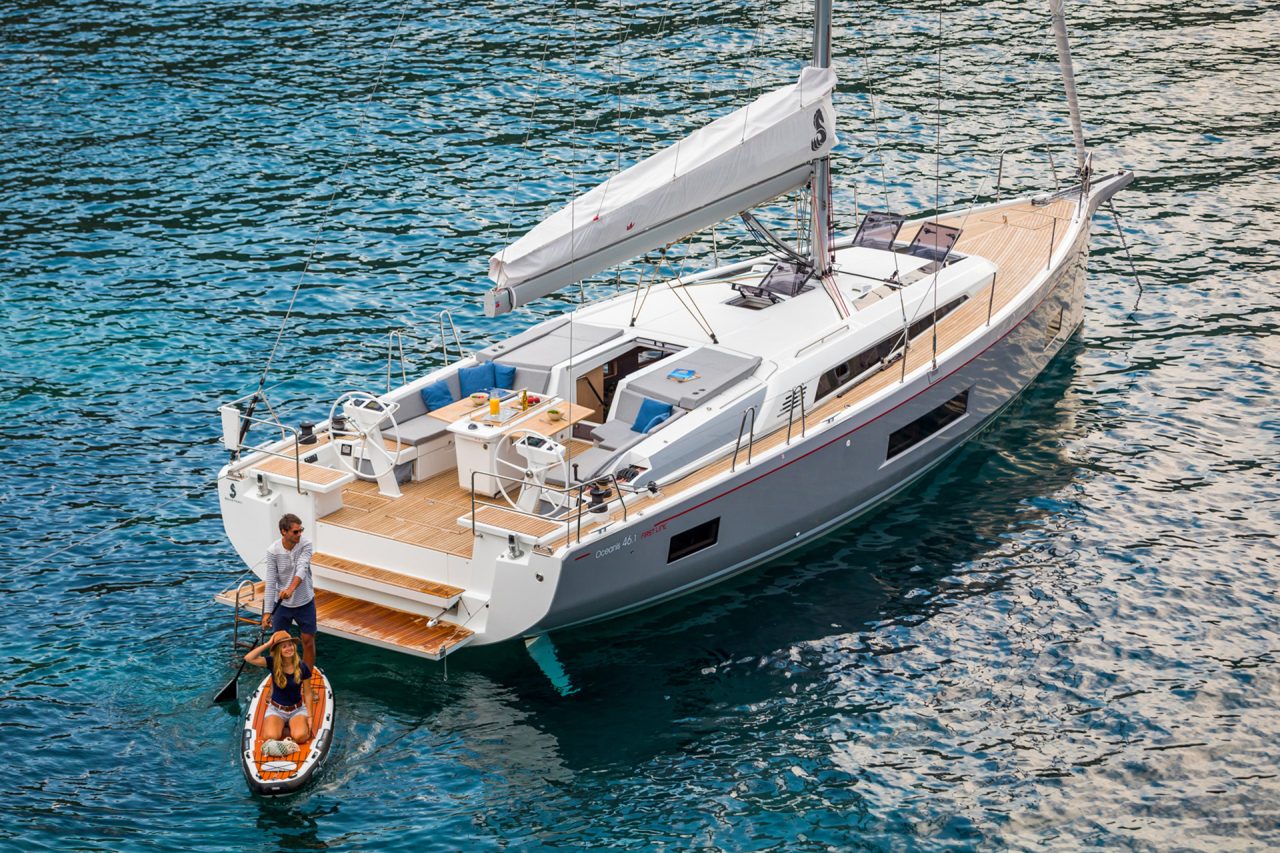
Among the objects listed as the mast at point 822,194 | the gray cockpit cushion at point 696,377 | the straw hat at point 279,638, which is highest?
the mast at point 822,194

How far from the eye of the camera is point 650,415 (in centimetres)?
1942

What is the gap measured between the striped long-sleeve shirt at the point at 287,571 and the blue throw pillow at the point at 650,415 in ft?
16.2

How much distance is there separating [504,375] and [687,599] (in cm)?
392

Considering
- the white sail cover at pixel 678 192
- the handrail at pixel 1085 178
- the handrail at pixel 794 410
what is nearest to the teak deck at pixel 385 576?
the white sail cover at pixel 678 192

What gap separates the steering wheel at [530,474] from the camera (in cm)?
1800

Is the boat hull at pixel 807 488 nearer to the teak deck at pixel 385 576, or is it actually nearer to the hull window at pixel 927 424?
the hull window at pixel 927 424

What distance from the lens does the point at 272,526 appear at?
18094 mm

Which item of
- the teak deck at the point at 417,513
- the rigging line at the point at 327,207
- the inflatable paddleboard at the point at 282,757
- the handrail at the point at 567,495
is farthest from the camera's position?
the rigging line at the point at 327,207

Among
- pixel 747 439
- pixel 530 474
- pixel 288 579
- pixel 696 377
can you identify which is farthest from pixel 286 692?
pixel 696 377

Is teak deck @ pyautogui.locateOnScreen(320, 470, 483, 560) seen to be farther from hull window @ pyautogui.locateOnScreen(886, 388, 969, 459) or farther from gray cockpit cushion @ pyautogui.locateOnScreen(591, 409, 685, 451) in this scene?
hull window @ pyautogui.locateOnScreen(886, 388, 969, 459)

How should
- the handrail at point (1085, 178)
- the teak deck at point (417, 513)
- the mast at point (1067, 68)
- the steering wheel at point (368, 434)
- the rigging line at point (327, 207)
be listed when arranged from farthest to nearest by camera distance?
the handrail at point (1085, 178)
the rigging line at point (327, 207)
the mast at point (1067, 68)
the steering wheel at point (368, 434)
the teak deck at point (417, 513)

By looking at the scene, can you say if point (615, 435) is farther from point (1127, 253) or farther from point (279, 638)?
point (1127, 253)

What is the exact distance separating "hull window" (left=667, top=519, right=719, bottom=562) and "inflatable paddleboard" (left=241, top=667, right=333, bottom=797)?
453cm

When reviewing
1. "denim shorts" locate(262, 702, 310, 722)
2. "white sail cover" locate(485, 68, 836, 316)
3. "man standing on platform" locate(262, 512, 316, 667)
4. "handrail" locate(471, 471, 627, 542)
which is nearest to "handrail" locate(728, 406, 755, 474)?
Result: "handrail" locate(471, 471, 627, 542)
